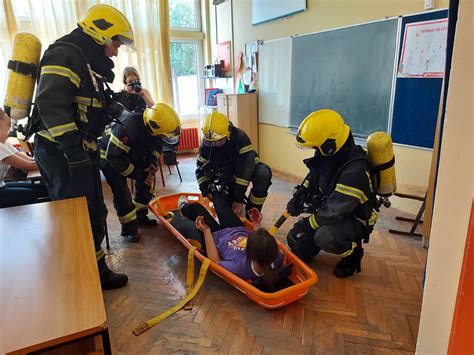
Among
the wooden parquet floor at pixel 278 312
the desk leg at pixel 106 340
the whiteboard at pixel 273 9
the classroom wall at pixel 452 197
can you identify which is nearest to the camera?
the classroom wall at pixel 452 197

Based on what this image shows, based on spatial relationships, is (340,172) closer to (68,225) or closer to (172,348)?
(172,348)

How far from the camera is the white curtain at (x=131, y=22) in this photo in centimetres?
480

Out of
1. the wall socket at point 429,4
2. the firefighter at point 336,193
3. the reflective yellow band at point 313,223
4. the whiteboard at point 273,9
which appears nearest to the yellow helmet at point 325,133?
the firefighter at point 336,193

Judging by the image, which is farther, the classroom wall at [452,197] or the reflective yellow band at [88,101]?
the reflective yellow band at [88,101]

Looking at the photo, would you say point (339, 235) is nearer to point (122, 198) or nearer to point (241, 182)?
point (241, 182)

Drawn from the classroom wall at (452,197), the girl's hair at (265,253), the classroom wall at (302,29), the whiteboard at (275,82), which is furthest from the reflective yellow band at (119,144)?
the whiteboard at (275,82)

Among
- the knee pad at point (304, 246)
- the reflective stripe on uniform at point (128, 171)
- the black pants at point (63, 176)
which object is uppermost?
the black pants at point (63, 176)

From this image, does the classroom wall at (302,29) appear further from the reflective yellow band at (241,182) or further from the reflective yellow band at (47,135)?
the reflective yellow band at (47,135)

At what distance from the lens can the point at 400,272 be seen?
233 cm

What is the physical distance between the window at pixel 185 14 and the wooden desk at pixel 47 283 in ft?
18.6

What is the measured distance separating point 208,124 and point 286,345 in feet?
5.53

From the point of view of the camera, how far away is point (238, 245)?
2.16 m

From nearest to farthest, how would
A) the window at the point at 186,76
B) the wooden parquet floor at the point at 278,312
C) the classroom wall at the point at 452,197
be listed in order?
the classroom wall at the point at 452,197 < the wooden parquet floor at the point at 278,312 < the window at the point at 186,76

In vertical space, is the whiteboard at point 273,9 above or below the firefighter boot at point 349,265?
above
